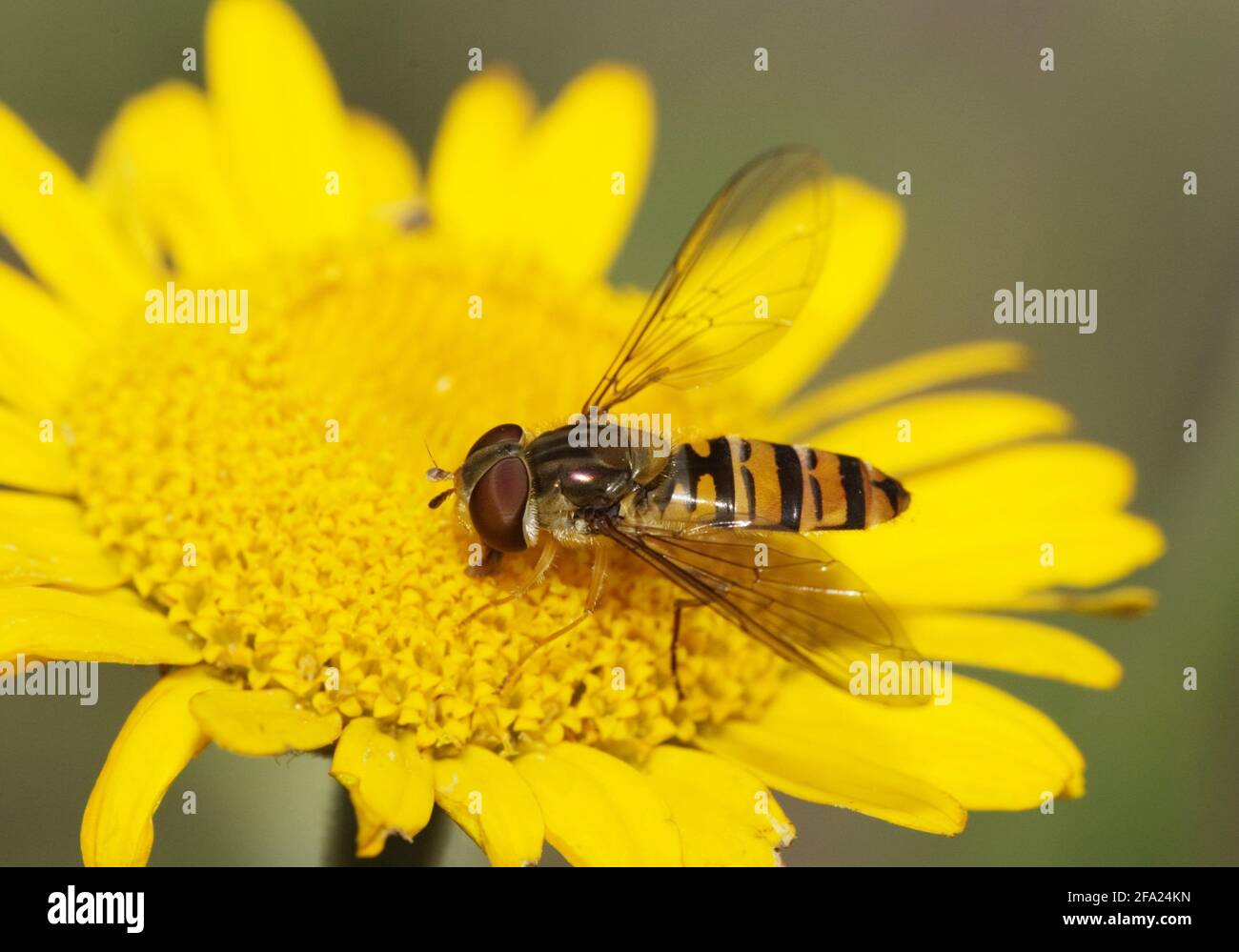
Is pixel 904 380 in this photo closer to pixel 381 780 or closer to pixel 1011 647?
pixel 1011 647

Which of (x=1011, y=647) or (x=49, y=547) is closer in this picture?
(x=49, y=547)

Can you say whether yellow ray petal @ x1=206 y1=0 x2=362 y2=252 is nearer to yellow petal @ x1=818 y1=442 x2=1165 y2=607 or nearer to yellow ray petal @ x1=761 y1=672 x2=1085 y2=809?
yellow petal @ x1=818 y1=442 x2=1165 y2=607

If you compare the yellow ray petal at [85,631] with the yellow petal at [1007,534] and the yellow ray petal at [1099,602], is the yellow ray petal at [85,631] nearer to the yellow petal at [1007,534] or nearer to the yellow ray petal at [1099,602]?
the yellow petal at [1007,534]

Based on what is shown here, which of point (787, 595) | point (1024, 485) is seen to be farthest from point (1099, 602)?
point (787, 595)

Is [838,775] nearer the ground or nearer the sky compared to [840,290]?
nearer the ground

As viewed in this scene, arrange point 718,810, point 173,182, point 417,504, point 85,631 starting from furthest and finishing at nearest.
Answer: point 173,182 → point 417,504 → point 718,810 → point 85,631

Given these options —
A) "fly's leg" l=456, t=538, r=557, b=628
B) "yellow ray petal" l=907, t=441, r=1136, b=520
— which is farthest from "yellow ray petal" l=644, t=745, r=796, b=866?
"yellow ray petal" l=907, t=441, r=1136, b=520
